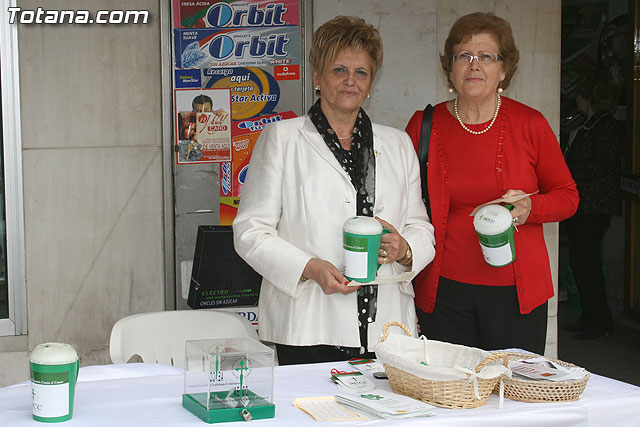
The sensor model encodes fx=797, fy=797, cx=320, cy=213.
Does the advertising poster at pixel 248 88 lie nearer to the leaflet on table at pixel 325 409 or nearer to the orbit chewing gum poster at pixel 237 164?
the orbit chewing gum poster at pixel 237 164

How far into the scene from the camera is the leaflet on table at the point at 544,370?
7.12 ft

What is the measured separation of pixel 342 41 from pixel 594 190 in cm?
351

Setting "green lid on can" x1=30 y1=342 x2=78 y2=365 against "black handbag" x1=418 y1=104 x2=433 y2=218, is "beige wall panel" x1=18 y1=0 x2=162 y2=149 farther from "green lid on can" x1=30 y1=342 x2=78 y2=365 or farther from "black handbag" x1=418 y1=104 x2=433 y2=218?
"green lid on can" x1=30 y1=342 x2=78 y2=365

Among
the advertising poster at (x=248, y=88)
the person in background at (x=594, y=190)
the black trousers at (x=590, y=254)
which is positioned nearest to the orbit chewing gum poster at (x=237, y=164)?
the advertising poster at (x=248, y=88)

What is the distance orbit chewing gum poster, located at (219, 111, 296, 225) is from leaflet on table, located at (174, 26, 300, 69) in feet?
1.06

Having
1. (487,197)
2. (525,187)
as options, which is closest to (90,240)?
(487,197)

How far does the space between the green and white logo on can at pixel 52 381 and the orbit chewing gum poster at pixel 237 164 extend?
8.49 feet

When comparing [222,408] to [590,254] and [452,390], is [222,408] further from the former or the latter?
[590,254]

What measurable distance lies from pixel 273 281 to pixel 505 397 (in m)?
0.92

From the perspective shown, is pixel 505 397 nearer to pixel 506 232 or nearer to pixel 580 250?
pixel 506 232

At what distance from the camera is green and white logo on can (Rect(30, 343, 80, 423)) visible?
6.01 ft

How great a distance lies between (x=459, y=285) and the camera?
2961 mm

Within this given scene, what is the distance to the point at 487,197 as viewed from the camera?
2.96 metres

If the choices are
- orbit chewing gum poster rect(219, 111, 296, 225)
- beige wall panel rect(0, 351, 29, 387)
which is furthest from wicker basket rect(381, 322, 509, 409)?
beige wall panel rect(0, 351, 29, 387)
